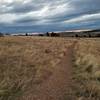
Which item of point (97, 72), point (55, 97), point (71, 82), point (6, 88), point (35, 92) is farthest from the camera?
point (97, 72)

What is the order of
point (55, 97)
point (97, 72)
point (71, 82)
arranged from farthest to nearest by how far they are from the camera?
point (97, 72)
point (71, 82)
point (55, 97)

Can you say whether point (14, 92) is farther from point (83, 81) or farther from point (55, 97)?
point (83, 81)

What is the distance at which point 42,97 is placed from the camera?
43.0 feet

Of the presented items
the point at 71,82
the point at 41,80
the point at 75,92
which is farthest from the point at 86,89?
the point at 41,80

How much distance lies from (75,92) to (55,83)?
2172 mm

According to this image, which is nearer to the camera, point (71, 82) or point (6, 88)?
point (6, 88)

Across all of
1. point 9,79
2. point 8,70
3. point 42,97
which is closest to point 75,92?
point 42,97

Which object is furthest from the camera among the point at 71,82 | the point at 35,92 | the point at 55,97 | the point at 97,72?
the point at 97,72

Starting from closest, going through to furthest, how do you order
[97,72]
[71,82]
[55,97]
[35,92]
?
[55,97]
[35,92]
[71,82]
[97,72]

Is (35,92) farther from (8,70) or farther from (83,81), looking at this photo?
(8,70)

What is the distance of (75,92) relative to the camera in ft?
45.3

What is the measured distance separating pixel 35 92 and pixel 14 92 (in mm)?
980

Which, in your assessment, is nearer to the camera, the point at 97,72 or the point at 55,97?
the point at 55,97

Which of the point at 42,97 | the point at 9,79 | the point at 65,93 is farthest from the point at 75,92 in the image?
the point at 9,79
